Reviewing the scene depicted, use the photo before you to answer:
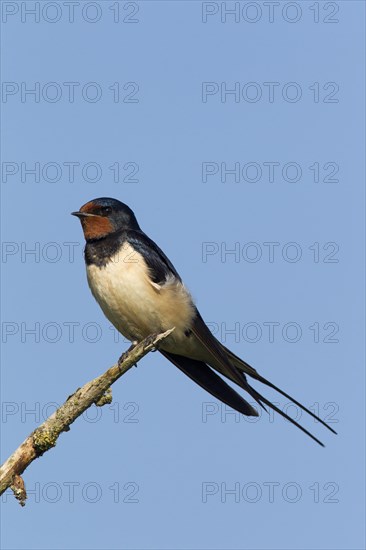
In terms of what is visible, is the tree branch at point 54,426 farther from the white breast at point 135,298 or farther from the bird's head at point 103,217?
the bird's head at point 103,217

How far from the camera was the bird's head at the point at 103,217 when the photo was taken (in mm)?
5422

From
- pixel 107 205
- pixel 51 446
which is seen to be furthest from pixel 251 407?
pixel 51 446

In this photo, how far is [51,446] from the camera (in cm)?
378

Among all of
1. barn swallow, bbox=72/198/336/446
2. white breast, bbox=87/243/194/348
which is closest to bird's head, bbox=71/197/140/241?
barn swallow, bbox=72/198/336/446

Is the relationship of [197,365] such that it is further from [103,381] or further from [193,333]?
[103,381]

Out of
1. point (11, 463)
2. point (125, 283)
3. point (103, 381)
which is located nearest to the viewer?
point (11, 463)

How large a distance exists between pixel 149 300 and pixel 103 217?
0.63 m

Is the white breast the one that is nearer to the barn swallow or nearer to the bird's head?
the barn swallow

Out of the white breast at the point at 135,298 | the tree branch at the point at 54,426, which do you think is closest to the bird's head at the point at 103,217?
the white breast at the point at 135,298

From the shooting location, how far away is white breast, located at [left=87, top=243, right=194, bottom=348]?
511 cm

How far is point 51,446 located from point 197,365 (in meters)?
1.95

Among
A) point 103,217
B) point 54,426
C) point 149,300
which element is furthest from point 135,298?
point 54,426

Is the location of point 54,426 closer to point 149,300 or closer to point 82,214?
point 149,300

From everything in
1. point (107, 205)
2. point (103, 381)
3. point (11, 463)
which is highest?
point (107, 205)
